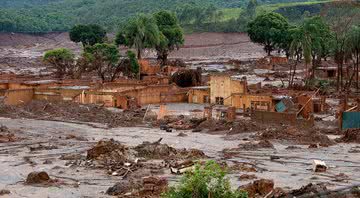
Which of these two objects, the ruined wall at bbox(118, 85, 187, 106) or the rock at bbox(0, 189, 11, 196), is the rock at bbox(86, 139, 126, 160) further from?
the ruined wall at bbox(118, 85, 187, 106)

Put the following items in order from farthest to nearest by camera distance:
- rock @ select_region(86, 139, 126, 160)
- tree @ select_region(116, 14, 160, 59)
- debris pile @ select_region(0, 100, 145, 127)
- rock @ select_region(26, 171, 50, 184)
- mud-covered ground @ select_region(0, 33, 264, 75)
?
mud-covered ground @ select_region(0, 33, 264, 75) → tree @ select_region(116, 14, 160, 59) → debris pile @ select_region(0, 100, 145, 127) → rock @ select_region(86, 139, 126, 160) → rock @ select_region(26, 171, 50, 184)

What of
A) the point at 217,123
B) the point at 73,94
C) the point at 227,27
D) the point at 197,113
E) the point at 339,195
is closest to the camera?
the point at 339,195

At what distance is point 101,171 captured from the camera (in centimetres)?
3538

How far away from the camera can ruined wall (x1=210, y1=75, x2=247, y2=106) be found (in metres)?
62.2

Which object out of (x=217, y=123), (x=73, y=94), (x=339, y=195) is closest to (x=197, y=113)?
(x=217, y=123)

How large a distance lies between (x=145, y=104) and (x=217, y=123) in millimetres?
13837

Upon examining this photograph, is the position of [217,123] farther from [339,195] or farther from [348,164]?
[339,195]

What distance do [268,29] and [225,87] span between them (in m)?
48.4

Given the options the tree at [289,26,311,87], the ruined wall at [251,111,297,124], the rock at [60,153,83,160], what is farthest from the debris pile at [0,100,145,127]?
the tree at [289,26,311,87]

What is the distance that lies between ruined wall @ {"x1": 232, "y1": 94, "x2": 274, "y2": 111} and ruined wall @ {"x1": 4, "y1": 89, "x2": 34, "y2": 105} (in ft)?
58.8

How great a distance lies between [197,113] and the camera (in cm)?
5753

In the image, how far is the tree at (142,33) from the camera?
9106cm

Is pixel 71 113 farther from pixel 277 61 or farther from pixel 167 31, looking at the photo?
pixel 277 61

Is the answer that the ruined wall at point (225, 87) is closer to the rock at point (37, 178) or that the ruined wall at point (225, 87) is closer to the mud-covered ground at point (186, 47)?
the rock at point (37, 178)
